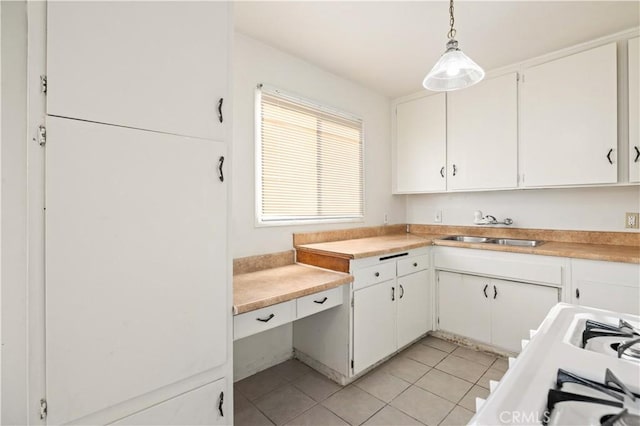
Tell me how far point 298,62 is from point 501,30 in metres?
1.54

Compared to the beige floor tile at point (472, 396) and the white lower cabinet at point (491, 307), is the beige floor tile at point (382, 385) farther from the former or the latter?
the white lower cabinet at point (491, 307)

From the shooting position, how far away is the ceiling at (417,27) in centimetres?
186

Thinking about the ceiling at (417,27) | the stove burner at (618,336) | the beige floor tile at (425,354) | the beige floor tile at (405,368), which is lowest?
the beige floor tile at (405,368)

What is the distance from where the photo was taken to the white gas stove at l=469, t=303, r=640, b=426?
527mm

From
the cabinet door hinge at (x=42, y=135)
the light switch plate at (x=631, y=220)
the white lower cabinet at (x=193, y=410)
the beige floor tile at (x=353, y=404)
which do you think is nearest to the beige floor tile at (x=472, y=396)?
the beige floor tile at (x=353, y=404)

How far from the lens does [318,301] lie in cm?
193

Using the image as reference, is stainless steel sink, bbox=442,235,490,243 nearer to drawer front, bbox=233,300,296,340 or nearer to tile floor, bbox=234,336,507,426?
tile floor, bbox=234,336,507,426

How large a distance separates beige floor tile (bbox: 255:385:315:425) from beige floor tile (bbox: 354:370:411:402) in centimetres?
41

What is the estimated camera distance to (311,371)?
231cm

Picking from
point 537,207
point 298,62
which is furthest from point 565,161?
point 298,62

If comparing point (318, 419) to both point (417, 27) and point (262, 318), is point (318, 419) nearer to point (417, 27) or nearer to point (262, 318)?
point (262, 318)

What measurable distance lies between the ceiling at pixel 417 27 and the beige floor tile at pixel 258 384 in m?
2.55

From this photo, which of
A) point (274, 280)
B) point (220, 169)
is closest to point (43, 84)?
point (220, 169)

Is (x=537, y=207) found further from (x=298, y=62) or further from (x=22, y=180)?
(x=22, y=180)
